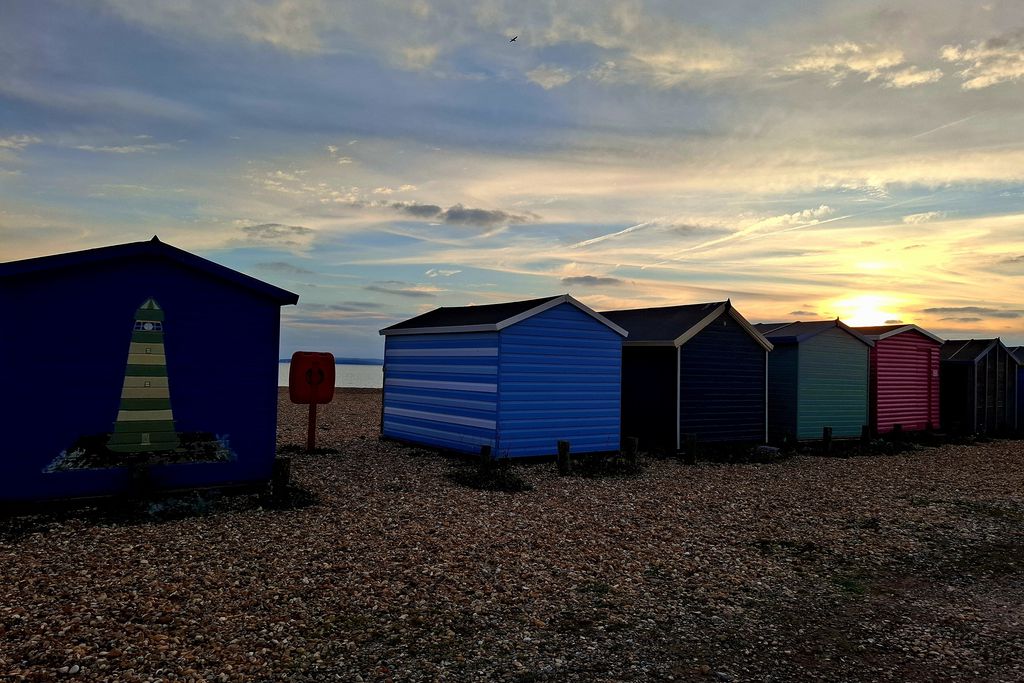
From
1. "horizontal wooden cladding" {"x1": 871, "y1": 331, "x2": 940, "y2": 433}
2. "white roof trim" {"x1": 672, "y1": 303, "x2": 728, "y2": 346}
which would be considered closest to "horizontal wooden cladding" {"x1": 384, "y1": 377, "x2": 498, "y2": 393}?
"white roof trim" {"x1": 672, "y1": 303, "x2": 728, "y2": 346}

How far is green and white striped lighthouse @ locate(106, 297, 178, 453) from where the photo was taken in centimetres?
1126

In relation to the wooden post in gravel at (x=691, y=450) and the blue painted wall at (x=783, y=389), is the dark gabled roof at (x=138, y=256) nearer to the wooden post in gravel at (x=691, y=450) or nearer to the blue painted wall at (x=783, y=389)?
the wooden post in gravel at (x=691, y=450)

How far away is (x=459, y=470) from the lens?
15617 mm

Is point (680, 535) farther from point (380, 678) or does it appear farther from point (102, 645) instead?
point (102, 645)

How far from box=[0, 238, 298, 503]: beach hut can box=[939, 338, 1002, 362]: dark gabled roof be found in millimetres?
30680

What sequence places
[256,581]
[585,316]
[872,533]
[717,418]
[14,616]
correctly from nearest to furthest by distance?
1. [14,616]
2. [256,581]
3. [872,533]
4. [585,316]
5. [717,418]

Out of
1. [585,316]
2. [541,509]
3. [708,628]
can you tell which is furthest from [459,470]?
[708,628]

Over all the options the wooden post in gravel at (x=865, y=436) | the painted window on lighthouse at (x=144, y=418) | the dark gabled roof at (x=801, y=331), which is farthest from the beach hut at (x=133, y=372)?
the wooden post in gravel at (x=865, y=436)

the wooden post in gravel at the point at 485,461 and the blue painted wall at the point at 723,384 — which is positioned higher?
the blue painted wall at the point at 723,384

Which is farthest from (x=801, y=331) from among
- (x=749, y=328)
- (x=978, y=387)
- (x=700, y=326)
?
(x=978, y=387)

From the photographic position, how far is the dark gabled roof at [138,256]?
1044cm

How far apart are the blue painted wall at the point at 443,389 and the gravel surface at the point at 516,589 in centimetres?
339

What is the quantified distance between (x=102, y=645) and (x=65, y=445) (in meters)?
5.63

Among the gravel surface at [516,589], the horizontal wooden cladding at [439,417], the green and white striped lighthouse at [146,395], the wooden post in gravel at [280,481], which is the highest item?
the green and white striped lighthouse at [146,395]
